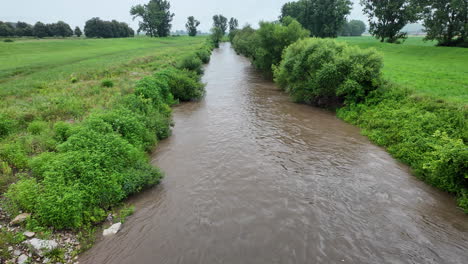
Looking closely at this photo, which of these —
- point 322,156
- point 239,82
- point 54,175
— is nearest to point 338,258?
point 322,156

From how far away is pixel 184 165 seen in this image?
1175 centimetres

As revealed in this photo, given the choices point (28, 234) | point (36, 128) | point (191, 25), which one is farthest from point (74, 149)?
point (191, 25)

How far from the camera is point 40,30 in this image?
86.0 metres

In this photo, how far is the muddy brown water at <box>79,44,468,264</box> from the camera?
6.98 m

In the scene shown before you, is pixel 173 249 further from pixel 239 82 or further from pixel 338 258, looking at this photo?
pixel 239 82

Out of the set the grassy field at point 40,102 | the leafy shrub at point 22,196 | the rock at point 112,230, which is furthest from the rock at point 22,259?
the grassy field at point 40,102

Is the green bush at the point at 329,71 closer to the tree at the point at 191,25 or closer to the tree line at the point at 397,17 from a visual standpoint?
the tree line at the point at 397,17

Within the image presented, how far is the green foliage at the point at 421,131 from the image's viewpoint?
30.1 feet

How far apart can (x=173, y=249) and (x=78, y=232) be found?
2.87 meters

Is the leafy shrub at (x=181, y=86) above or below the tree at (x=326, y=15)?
below

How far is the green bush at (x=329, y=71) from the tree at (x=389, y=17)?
38396mm

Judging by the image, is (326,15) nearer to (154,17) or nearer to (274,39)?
(274,39)

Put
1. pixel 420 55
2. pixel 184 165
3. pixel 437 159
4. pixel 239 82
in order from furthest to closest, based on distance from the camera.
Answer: pixel 420 55 → pixel 239 82 → pixel 184 165 → pixel 437 159

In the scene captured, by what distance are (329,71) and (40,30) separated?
346 feet
